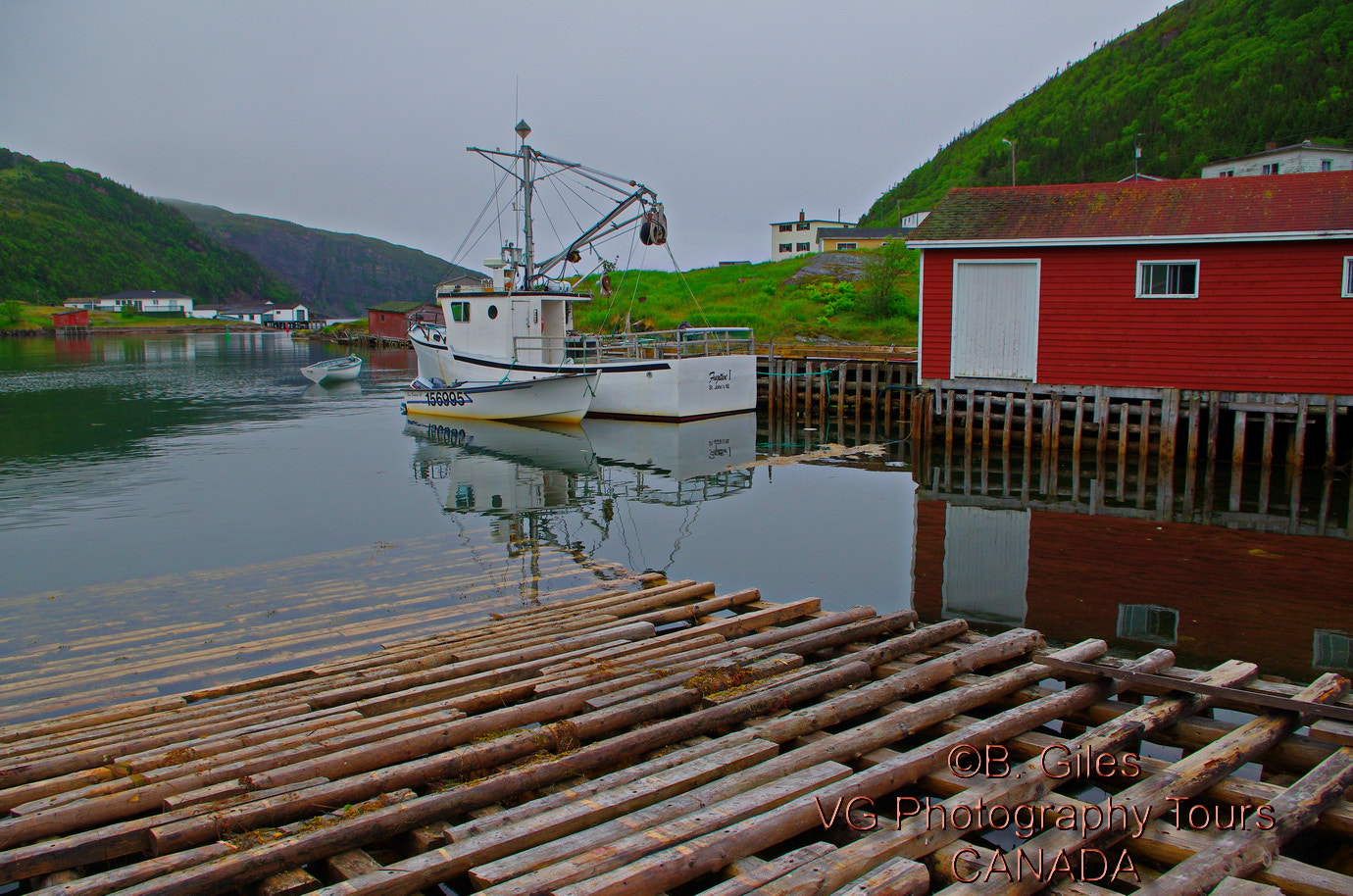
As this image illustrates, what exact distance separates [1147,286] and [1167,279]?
336 millimetres

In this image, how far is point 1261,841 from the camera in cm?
340

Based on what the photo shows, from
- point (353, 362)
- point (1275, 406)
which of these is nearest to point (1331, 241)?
point (1275, 406)

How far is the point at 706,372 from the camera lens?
24641 mm

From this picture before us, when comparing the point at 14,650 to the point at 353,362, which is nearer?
the point at 14,650

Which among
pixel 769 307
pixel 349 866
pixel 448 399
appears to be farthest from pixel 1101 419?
pixel 769 307

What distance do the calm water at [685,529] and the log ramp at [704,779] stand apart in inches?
123

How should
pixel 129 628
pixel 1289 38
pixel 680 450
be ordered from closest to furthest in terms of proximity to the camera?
pixel 129 628, pixel 680 450, pixel 1289 38

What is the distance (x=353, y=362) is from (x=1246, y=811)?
4021 centimetres

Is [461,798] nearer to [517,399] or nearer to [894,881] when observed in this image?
[894,881]

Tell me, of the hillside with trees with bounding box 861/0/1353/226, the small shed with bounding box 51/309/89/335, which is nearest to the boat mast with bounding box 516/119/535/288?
the hillside with trees with bounding box 861/0/1353/226

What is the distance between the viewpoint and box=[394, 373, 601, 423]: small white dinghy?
24377mm

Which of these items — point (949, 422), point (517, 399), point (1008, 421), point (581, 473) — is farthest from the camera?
point (517, 399)

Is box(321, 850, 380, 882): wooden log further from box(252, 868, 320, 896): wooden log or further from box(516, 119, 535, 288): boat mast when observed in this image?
box(516, 119, 535, 288): boat mast

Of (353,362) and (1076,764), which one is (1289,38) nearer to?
(353,362)
